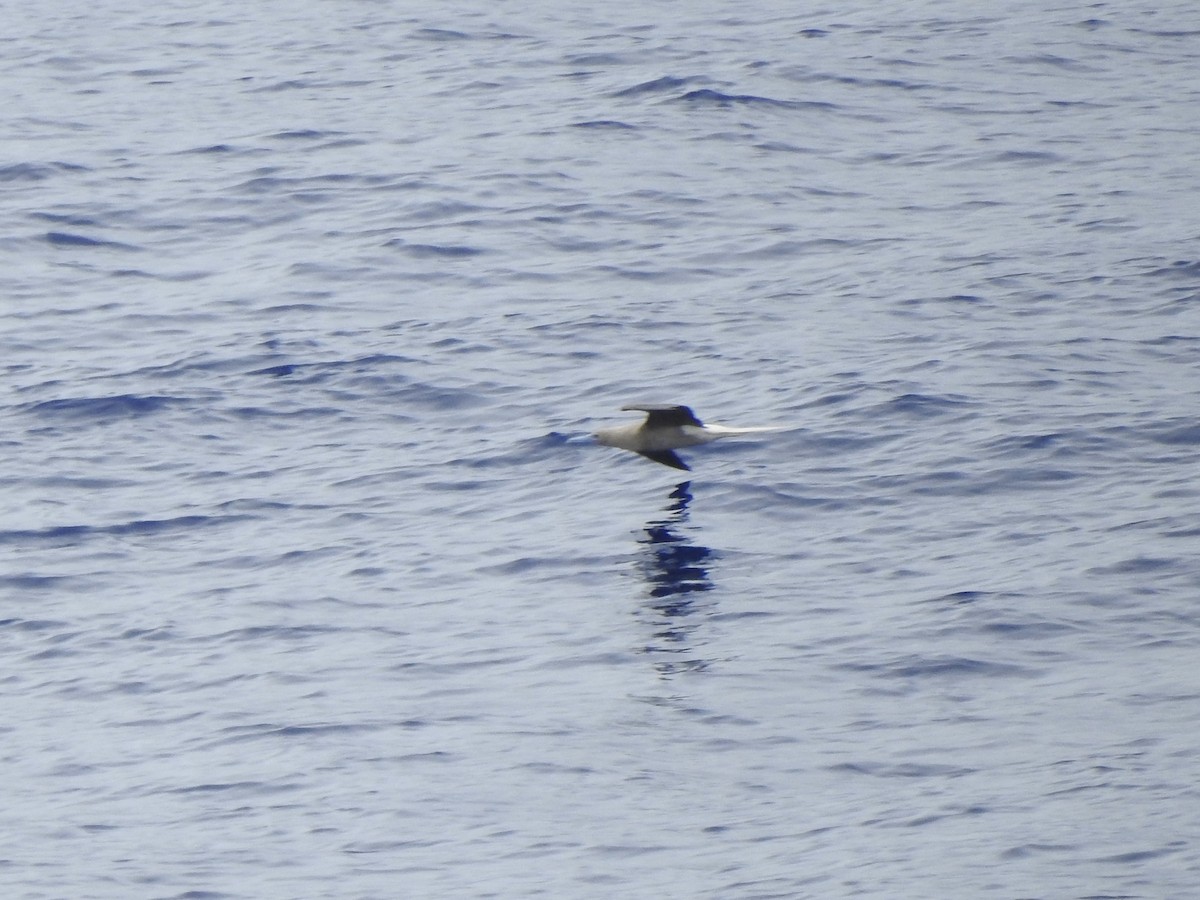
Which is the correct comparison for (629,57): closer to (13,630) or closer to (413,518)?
(413,518)

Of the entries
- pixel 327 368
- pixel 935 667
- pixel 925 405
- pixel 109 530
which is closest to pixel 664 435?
pixel 925 405

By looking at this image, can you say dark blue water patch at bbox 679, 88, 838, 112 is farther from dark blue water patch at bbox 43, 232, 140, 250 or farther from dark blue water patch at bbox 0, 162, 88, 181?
dark blue water patch at bbox 43, 232, 140, 250

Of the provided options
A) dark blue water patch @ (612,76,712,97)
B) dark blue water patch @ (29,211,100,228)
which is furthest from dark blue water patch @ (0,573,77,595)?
dark blue water patch @ (612,76,712,97)

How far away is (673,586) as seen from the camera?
720 inches

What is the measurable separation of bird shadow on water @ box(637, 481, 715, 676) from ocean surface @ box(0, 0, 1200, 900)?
1.9 inches

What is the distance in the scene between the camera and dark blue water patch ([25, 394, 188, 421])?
22672 millimetres

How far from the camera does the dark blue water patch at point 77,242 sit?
28656mm

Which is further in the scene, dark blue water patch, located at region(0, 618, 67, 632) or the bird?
the bird

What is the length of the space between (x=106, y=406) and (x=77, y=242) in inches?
263

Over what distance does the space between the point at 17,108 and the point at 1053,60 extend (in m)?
17.2

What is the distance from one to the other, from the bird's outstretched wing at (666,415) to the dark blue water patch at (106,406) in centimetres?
563

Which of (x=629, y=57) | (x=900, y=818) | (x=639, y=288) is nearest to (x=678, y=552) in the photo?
(x=900, y=818)

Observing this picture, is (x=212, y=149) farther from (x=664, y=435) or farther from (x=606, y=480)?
(x=664, y=435)

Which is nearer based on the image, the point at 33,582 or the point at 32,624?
the point at 32,624
